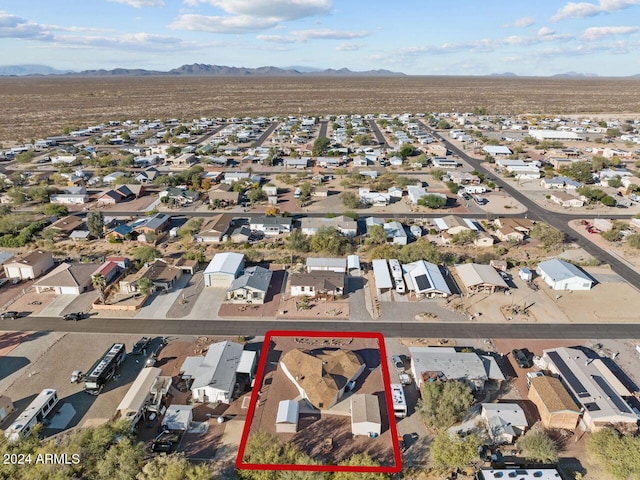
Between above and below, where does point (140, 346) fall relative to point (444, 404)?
below

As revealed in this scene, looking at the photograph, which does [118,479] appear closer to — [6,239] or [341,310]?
[341,310]

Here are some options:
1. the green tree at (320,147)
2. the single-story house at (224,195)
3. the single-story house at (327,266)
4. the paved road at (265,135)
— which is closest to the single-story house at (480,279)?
the single-story house at (327,266)

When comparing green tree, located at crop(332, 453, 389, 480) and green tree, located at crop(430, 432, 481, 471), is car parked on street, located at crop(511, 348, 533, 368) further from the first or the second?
green tree, located at crop(332, 453, 389, 480)

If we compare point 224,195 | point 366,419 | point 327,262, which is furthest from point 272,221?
point 366,419

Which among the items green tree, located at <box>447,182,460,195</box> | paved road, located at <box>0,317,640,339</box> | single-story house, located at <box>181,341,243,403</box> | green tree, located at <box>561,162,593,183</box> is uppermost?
green tree, located at <box>561,162,593,183</box>

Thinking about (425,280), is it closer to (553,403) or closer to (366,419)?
(553,403)

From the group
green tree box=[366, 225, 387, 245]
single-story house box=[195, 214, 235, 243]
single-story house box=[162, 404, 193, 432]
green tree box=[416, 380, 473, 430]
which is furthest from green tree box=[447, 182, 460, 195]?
single-story house box=[162, 404, 193, 432]

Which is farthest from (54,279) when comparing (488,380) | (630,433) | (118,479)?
(630,433)
